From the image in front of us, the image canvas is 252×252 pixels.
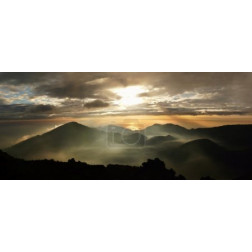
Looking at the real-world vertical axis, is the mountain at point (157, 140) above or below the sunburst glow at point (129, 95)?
below

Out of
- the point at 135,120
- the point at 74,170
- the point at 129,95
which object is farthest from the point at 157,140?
the point at 74,170

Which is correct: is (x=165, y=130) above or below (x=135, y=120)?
below

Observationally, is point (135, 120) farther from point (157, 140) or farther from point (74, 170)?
point (74, 170)

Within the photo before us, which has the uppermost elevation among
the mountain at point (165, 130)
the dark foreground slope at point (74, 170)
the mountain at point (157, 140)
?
the mountain at point (165, 130)

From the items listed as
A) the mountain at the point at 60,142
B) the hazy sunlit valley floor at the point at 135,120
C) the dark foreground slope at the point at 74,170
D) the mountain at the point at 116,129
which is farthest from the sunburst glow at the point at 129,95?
the dark foreground slope at the point at 74,170

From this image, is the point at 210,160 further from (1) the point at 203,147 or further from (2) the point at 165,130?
(2) the point at 165,130

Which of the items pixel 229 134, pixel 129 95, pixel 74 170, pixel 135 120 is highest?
pixel 129 95

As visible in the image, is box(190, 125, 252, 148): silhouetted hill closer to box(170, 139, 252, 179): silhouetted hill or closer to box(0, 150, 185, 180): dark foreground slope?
box(170, 139, 252, 179): silhouetted hill

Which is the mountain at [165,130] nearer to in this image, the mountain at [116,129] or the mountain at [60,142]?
the mountain at [116,129]

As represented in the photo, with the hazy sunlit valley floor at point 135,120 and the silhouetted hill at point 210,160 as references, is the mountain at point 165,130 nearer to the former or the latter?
the hazy sunlit valley floor at point 135,120
